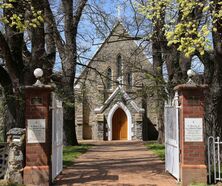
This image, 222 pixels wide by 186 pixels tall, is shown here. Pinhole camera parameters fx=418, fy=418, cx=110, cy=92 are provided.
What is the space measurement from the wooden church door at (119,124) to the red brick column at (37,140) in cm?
2630

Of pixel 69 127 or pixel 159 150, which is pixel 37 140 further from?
pixel 69 127

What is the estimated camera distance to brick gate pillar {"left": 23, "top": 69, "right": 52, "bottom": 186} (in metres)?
11.0

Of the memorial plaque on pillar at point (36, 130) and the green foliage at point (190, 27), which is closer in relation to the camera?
the green foliage at point (190, 27)

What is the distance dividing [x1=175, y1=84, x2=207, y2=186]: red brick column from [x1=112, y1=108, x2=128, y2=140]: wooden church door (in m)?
26.3

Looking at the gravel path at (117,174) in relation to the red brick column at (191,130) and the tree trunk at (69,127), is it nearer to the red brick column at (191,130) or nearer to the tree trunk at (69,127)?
the red brick column at (191,130)

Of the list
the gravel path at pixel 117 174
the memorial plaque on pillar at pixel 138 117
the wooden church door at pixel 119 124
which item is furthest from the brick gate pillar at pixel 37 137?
the wooden church door at pixel 119 124

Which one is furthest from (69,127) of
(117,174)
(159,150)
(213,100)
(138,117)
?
(213,100)

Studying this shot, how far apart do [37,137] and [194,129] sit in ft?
13.7

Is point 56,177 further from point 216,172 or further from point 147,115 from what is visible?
point 147,115

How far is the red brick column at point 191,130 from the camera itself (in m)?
11.1

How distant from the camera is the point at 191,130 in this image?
11.2 metres

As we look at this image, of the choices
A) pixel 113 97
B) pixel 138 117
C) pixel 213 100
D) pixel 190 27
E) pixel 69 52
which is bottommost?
pixel 138 117

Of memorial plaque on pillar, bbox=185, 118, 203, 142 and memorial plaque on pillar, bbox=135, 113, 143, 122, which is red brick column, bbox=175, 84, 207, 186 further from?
memorial plaque on pillar, bbox=135, 113, 143, 122

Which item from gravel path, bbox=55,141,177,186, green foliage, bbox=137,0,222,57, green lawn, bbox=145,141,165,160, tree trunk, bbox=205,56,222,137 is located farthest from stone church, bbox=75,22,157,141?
green foliage, bbox=137,0,222,57
